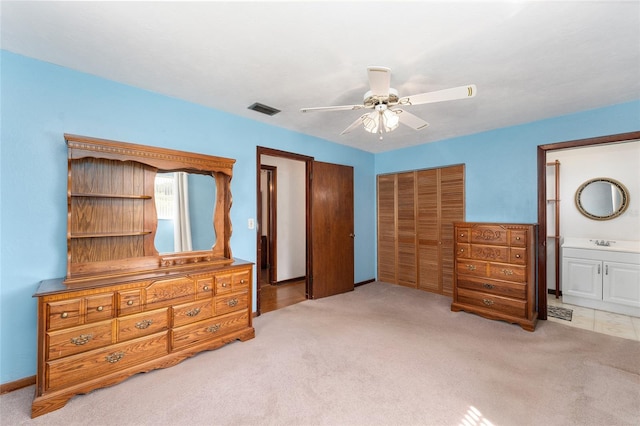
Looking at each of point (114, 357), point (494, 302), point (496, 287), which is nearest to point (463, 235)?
point (496, 287)

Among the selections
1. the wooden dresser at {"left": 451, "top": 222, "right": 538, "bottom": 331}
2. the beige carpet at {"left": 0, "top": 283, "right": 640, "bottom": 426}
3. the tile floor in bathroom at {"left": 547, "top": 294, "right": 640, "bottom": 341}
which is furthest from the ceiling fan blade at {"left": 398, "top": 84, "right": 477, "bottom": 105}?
the tile floor in bathroom at {"left": 547, "top": 294, "right": 640, "bottom": 341}

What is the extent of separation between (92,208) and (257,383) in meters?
1.95

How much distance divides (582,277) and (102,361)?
5.35 m

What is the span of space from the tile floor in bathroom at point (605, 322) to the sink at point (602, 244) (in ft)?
2.69

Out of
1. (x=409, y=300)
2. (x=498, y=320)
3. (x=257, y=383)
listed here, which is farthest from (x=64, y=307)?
(x=498, y=320)

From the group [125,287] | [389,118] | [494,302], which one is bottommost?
[494,302]

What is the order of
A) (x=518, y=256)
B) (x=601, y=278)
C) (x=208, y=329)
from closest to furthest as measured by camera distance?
(x=208, y=329) < (x=518, y=256) < (x=601, y=278)

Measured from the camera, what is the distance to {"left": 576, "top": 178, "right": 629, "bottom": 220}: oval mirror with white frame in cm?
366

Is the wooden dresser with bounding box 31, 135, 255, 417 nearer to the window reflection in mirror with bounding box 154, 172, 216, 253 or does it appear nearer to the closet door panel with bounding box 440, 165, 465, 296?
the window reflection in mirror with bounding box 154, 172, 216, 253

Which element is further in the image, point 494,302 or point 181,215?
point 494,302

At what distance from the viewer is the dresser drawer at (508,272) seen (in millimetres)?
2982

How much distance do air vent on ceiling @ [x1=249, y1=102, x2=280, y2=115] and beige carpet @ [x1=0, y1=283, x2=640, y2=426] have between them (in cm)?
238

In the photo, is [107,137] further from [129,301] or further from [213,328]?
[213,328]

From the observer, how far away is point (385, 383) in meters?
2.00
